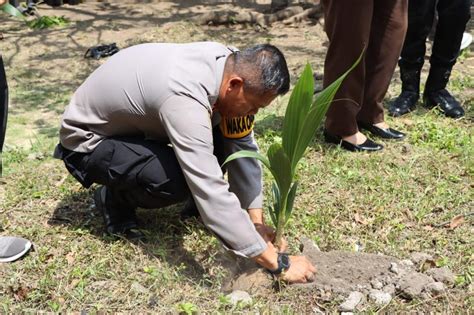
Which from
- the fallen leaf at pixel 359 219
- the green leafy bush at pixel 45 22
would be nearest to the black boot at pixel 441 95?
the fallen leaf at pixel 359 219

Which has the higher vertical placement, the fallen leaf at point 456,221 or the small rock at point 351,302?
the small rock at point 351,302

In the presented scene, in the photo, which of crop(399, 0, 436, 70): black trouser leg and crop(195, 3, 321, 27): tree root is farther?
crop(195, 3, 321, 27): tree root

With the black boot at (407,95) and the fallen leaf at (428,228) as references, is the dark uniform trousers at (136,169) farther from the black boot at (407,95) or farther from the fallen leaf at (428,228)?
the black boot at (407,95)

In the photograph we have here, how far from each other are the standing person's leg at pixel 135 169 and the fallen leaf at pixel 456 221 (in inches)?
49.4

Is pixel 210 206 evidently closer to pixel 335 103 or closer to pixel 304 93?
pixel 304 93

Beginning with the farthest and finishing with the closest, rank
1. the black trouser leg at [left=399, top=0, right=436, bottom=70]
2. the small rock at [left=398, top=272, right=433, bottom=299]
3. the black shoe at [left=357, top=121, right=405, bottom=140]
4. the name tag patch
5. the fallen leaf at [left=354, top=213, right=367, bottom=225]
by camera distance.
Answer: the black trouser leg at [left=399, top=0, right=436, bottom=70], the black shoe at [left=357, top=121, right=405, bottom=140], the fallen leaf at [left=354, top=213, right=367, bottom=225], the name tag patch, the small rock at [left=398, top=272, right=433, bottom=299]

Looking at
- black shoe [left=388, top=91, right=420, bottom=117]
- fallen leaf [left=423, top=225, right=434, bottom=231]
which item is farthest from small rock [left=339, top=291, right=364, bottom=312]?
black shoe [left=388, top=91, right=420, bottom=117]

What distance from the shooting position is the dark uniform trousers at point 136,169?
2.41m

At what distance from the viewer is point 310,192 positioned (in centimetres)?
311

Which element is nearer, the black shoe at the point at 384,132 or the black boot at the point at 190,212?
the black boot at the point at 190,212

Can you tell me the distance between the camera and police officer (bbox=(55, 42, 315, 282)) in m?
2.09

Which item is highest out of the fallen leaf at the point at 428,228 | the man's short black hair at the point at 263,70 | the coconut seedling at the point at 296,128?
the man's short black hair at the point at 263,70

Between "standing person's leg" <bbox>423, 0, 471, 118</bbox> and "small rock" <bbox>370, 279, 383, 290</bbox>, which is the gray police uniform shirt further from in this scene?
"standing person's leg" <bbox>423, 0, 471, 118</bbox>

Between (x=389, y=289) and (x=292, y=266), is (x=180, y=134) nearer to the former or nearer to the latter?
(x=292, y=266)
